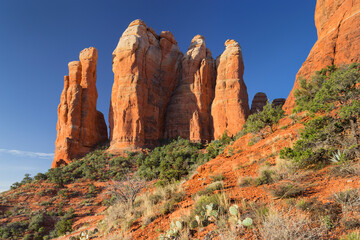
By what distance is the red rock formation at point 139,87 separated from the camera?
34250 millimetres

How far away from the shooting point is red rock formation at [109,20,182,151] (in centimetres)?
3425

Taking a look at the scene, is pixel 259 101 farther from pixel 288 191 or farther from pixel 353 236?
pixel 353 236

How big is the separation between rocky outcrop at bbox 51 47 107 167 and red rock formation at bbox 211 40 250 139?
22759 mm

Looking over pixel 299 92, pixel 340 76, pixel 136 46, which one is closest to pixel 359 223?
pixel 340 76

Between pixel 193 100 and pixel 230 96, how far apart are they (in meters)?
7.39

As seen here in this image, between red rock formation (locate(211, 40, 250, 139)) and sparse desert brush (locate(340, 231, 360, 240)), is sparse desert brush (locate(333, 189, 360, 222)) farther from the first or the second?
red rock formation (locate(211, 40, 250, 139))

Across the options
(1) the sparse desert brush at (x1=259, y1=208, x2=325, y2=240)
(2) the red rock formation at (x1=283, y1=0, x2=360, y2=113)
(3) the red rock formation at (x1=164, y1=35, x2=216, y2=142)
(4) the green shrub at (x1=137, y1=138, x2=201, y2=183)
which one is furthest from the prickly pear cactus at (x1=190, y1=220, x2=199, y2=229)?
(3) the red rock formation at (x1=164, y1=35, x2=216, y2=142)

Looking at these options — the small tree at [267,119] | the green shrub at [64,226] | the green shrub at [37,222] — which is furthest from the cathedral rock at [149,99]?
the small tree at [267,119]

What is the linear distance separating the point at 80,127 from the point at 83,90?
7138mm

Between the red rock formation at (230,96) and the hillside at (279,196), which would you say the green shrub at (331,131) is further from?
the red rock formation at (230,96)

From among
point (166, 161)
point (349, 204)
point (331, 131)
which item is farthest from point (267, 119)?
point (166, 161)

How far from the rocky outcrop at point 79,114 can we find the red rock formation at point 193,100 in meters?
14.0

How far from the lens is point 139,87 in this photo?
117 ft

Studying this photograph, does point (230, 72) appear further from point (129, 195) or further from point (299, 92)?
point (129, 195)
